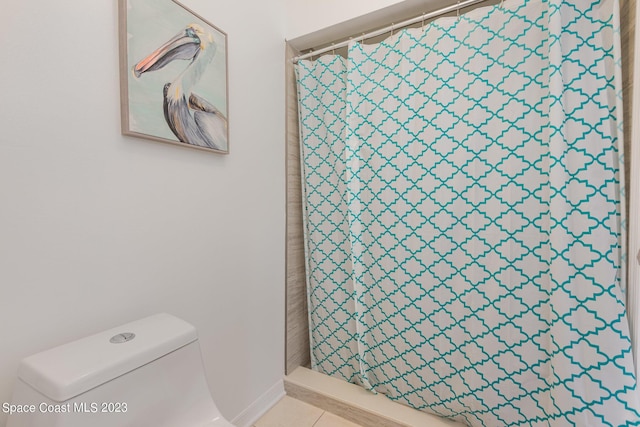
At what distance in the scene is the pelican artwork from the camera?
979 mm

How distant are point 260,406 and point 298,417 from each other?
20 centimetres

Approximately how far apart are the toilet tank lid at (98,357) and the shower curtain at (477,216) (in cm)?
91

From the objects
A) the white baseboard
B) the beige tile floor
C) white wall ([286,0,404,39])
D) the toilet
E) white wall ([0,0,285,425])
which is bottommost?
the beige tile floor

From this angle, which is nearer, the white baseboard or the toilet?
the toilet

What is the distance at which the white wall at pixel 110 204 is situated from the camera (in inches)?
27.7

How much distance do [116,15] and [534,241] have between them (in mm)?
1671

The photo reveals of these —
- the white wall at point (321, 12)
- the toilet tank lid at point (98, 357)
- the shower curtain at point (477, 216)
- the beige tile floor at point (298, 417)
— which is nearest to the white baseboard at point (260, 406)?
the beige tile floor at point (298, 417)

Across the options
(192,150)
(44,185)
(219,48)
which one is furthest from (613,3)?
(44,185)

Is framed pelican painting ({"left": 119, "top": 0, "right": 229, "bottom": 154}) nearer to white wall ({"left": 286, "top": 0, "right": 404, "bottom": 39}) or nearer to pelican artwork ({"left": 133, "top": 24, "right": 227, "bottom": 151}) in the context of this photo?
pelican artwork ({"left": 133, "top": 24, "right": 227, "bottom": 151})

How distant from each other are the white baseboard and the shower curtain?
0.28 metres

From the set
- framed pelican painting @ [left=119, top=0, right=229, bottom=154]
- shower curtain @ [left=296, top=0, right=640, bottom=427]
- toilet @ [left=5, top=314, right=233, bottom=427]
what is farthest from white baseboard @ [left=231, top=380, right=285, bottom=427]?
framed pelican painting @ [left=119, top=0, right=229, bottom=154]

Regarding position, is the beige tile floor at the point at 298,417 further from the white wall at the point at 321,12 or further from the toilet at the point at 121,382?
the white wall at the point at 321,12

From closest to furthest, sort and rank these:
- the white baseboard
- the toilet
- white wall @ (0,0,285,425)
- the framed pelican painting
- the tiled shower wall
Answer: the toilet
white wall @ (0,0,285,425)
the framed pelican painting
the white baseboard
the tiled shower wall

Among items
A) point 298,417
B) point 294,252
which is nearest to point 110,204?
point 294,252
